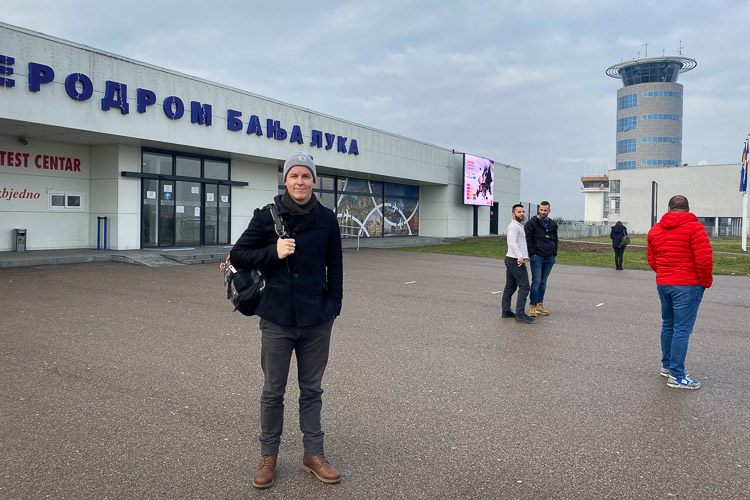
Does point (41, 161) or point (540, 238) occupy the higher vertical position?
point (41, 161)

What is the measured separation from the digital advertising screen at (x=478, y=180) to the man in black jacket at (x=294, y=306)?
32.4 metres

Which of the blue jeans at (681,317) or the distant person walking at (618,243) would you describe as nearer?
the blue jeans at (681,317)

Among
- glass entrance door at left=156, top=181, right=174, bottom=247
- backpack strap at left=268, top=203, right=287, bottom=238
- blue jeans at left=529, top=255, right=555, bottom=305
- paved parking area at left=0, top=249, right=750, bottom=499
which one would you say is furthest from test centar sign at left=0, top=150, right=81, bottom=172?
backpack strap at left=268, top=203, right=287, bottom=238

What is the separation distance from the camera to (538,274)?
9.16 m

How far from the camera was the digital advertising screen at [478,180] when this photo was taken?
1394 inches

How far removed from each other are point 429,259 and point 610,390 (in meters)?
15.9

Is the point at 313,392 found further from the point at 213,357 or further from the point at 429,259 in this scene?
the point at 429,259

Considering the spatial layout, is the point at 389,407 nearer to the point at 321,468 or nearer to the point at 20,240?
the point at 321,468

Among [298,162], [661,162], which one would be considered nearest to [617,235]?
[298,162]

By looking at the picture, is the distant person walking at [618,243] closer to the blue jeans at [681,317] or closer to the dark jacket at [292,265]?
the blue jeans at [681,317]

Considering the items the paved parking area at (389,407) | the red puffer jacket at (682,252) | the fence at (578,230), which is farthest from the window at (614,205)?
the red puffer jacket at (682,252)

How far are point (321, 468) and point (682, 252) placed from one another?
4.19 metres

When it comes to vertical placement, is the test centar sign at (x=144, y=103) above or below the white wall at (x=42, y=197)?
above

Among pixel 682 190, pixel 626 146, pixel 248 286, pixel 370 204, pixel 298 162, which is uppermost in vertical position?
pixel 626 146
